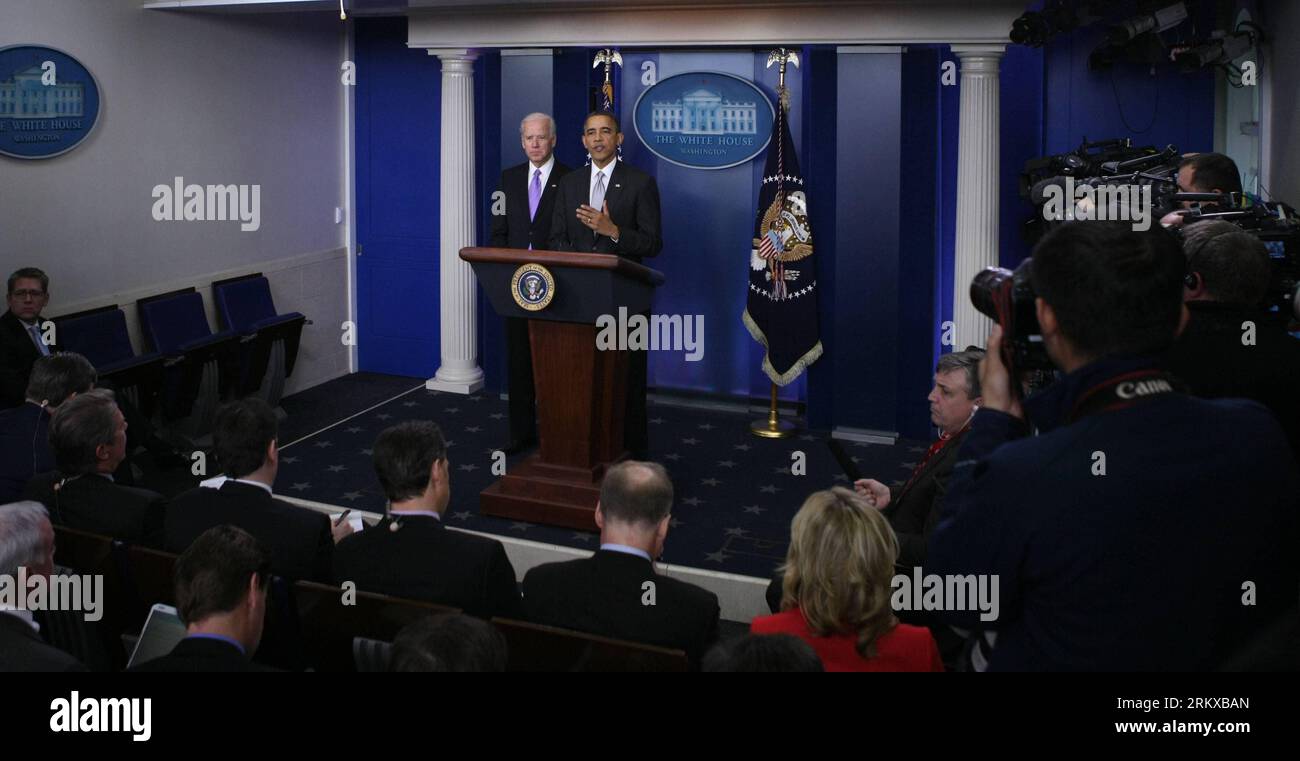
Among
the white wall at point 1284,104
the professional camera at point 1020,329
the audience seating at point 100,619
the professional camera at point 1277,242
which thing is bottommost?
the audience seating at point 100,619

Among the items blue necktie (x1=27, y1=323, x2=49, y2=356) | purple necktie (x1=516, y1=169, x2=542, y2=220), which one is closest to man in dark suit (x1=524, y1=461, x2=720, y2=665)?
purple necktie (x1=516, y1=169, x2=542, y2=220)

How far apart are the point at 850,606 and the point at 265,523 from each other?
1.79 meters

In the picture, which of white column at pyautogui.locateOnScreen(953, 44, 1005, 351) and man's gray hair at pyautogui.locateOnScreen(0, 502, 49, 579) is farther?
white column at pyautogui.locateOnScreen(953, 44, 1005, 351)

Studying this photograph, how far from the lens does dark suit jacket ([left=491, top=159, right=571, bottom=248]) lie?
6.47 metres

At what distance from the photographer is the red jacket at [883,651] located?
94.9 inches

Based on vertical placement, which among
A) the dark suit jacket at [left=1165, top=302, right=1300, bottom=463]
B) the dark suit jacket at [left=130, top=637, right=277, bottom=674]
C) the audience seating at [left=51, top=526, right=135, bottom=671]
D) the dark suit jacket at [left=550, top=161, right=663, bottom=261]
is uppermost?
the dark suit jacket at [left=550, top=161, right=663, bottom=261]

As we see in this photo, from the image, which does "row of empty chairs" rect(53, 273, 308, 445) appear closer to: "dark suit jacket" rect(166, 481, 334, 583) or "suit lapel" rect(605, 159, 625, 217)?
"suit lapel" rect(605, 159, 625, 217)

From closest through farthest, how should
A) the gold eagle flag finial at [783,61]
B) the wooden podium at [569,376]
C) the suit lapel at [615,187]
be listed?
the wooden podium at [569,376], the suit lapel at [615,187], the gold eagle flag finial at [783,61]

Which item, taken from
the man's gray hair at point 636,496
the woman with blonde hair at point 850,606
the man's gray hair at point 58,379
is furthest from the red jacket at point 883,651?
the man's gray hair at point 58,379

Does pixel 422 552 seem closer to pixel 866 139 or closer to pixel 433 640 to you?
pixel 433 640

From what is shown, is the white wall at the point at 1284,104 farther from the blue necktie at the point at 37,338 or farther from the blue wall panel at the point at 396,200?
the blue necktie at the point at 37,338

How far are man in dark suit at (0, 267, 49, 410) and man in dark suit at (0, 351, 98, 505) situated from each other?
1.43 metres
